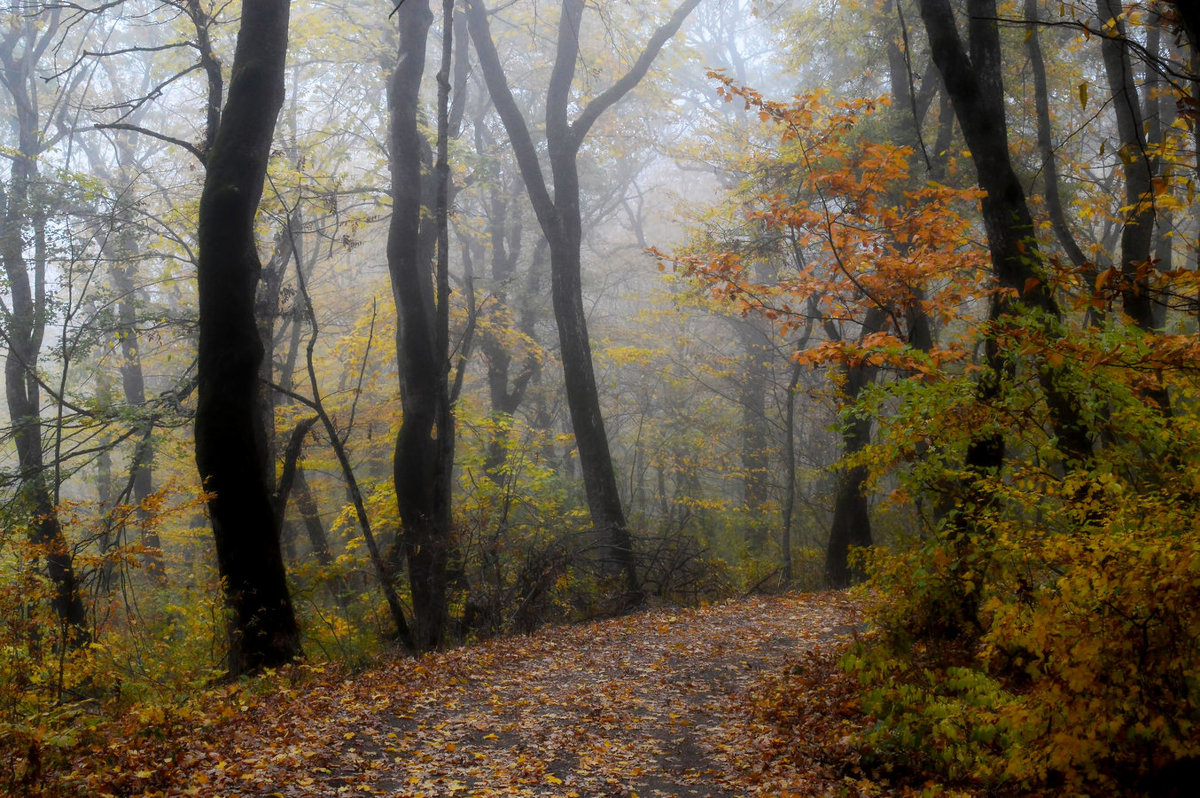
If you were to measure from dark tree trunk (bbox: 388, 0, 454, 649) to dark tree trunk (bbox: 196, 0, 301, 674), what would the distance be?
90.0 inches

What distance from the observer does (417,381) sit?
1025 centimetres

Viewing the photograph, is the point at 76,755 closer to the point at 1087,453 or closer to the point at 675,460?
the point at 1087,453

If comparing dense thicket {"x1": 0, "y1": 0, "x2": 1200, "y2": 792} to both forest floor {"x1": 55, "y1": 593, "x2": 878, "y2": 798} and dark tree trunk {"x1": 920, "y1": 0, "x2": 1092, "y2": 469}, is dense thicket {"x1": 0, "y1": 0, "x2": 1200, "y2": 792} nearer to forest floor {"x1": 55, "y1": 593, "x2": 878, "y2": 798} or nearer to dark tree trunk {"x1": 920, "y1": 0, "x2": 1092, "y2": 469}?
dark tree trunk {"x1": 920, "y1": 0, "x2": 1092, "y2": 469}

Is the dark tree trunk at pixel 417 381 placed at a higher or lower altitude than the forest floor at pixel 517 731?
higher

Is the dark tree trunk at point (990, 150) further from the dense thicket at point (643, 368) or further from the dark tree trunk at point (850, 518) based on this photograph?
the dark tree trunk at point (850, 518)

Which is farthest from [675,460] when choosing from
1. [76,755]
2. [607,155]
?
[76,755]

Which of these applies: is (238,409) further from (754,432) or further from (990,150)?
(754,432)

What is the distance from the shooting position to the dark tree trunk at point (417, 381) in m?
9.38

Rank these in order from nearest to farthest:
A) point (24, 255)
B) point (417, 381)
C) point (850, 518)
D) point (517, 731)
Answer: point (517, 731) → point (417, 381) → point (850, 518) → point (24, 255)

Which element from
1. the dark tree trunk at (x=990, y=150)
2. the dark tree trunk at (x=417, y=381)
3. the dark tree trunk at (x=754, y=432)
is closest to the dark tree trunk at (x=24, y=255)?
the dark tree trunk at (x=417, y=381)

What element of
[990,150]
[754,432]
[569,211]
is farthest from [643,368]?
[990,150]

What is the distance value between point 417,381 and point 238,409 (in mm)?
3388

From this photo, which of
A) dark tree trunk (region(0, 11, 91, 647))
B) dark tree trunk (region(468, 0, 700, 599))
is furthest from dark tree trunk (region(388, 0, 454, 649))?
dark tree trunk (region(0, 11, 91, 647))

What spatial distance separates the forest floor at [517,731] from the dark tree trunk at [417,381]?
1514mm
